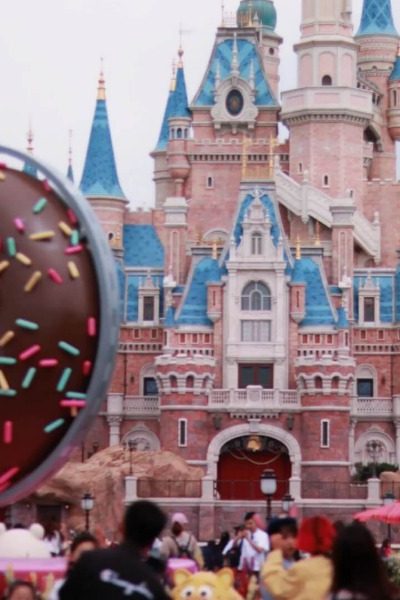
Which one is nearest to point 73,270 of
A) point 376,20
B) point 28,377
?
point 28,377

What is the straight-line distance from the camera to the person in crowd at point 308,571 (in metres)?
11.7

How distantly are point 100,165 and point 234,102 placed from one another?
5.14 metres

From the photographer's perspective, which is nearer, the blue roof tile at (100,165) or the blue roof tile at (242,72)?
the blue roof tile at (100,165)

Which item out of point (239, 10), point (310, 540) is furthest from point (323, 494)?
point (310, 540)

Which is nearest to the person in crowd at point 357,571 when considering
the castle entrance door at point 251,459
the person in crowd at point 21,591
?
the person in crowd at point 21,591

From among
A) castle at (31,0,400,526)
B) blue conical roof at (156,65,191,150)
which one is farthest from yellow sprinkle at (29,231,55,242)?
blue conical roof at (156,65,191,150)

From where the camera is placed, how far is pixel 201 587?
1314 cm

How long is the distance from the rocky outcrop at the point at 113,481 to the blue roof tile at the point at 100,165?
43.7ft

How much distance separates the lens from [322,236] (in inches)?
2817

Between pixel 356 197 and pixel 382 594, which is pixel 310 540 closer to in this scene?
pixel 382 594

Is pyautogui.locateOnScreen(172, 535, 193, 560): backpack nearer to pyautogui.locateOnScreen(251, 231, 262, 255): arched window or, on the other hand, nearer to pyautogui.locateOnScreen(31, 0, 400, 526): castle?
pyautogui.locateOnScreen(31, 0, 400, 526): castle

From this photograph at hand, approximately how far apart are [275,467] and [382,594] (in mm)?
56260

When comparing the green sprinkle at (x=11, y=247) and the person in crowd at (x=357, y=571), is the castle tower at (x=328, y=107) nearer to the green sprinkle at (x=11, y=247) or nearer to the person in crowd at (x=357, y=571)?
the green sprinkle at (x=11, y=247)

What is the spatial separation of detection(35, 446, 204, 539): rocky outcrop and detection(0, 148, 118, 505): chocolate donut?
40609 mm
